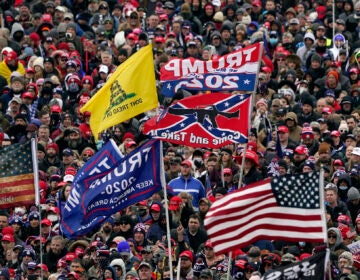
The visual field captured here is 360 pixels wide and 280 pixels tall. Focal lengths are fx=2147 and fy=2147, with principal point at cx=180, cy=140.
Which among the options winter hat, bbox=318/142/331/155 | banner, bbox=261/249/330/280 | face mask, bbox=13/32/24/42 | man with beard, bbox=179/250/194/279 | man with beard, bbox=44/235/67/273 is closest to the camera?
banner, bbox=261/249/330/280

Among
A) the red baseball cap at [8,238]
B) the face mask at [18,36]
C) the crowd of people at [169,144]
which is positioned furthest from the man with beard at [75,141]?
the face mask at [18,36]

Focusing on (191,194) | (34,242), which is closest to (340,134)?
(191,194)

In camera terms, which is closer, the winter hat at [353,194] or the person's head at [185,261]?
the person's head at [185,261]

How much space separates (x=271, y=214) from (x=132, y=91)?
515 centimetres

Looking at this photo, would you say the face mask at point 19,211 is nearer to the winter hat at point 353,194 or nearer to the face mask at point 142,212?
the face mask at point 142,212

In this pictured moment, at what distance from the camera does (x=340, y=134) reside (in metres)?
36.5

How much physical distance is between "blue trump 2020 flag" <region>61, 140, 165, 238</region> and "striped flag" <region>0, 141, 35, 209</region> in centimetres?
95

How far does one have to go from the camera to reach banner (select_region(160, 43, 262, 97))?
94.8 feet

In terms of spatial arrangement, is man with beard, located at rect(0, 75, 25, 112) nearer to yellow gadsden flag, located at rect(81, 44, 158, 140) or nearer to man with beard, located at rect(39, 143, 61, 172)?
man with beard, located at rect(39, 143, 61, 172)

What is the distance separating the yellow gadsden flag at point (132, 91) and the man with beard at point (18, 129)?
8960 mm

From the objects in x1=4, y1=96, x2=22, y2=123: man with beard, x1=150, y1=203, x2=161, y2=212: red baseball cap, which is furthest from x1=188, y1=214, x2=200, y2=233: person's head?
x1=4, y1=96, x2=22, y2=123: man with beard

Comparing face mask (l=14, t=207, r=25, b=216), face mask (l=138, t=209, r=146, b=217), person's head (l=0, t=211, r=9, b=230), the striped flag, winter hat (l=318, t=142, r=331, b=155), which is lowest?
face mask (l=14, t=207, r=25, b=216)

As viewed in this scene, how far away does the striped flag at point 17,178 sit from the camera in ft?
96.4

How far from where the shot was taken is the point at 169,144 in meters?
37.0
